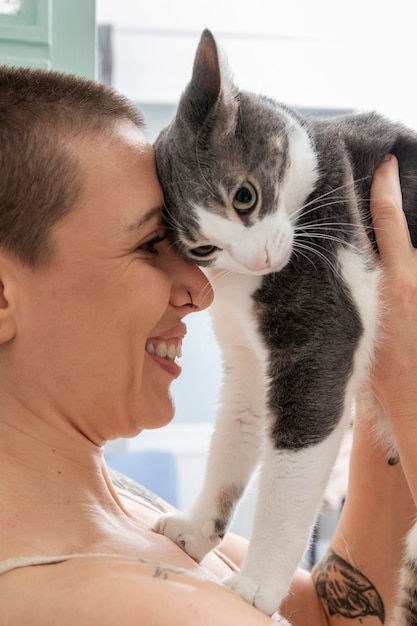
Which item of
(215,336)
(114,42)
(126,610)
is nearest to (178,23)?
(114,42)

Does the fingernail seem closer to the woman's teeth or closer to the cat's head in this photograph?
the cat's head

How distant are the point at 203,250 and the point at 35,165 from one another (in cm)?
32

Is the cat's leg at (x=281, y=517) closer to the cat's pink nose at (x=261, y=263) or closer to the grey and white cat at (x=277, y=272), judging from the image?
the grey and white cat at (x=277, y=272)

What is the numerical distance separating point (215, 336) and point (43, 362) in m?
0.43

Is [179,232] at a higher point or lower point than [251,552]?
higher

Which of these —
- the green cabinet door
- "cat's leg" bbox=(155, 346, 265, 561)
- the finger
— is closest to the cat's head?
the finger

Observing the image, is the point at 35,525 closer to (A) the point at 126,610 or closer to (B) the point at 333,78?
(A) the point at 126,610

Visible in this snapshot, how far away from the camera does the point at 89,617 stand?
914mm

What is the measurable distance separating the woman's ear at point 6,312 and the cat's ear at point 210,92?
16.8 inches

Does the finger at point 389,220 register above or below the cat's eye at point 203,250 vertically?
above

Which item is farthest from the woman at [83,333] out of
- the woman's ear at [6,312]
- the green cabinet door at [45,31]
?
the green cabinet door at [45,31]

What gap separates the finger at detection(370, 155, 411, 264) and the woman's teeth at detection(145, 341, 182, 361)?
15.7 inches

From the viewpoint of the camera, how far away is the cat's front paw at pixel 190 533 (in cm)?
131

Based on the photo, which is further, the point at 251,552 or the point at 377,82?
the point at 377,82
